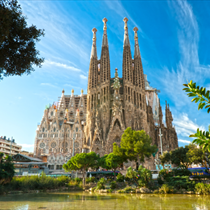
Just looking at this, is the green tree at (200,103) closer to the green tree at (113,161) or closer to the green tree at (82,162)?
the green tree at (82,162)

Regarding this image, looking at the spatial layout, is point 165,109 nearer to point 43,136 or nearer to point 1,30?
point 43,136

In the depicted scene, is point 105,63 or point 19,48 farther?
point 105,63

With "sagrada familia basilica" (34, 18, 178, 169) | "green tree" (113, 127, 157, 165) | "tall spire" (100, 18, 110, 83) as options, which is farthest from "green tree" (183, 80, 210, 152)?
"tall spire" (100, 18, 110, 83)

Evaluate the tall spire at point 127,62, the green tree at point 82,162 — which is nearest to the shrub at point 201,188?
the green tree at point 82,162

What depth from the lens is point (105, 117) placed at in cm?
5200

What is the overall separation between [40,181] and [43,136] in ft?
123

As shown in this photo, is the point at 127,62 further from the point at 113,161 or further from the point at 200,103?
the point at 200,103

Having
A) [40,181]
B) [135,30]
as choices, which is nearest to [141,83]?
[135,30]

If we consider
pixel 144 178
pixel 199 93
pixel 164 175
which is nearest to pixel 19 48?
pixel 199 93

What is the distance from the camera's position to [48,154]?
2248 inches

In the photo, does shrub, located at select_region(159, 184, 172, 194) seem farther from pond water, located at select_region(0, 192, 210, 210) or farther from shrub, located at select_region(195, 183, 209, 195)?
Answer: pond water, located at select_region(0, 192, 210, 210)

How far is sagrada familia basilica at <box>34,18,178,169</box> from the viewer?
167ft

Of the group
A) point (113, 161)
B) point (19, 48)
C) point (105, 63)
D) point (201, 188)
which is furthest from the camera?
point (105, 63)

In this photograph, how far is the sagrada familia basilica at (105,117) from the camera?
50.8 m
